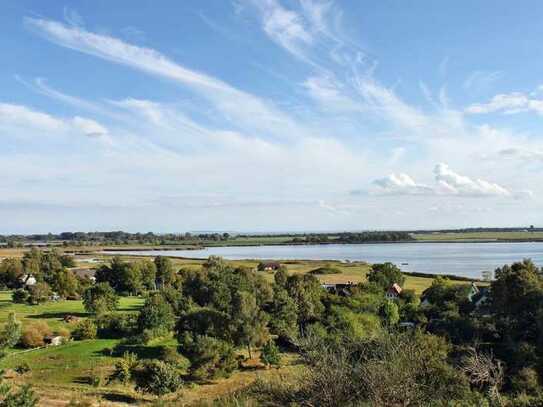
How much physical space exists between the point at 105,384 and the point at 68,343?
8108 millimetres

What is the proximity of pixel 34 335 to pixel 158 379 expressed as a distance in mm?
12025

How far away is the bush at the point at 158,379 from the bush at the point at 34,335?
959 centimetres

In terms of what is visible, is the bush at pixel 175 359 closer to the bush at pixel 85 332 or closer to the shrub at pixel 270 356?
the shrub at pixel 270 356

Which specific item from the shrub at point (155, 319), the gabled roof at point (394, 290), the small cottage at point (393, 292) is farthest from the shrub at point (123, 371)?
the gabled roof at point (394, 290)

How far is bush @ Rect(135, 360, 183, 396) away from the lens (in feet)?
82.5

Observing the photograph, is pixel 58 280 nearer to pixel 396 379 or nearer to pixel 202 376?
pixel 202 376

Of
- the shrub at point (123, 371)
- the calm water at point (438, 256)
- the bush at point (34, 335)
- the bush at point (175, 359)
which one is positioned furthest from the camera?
the calm water at point (438, 256)

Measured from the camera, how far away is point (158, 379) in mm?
25172

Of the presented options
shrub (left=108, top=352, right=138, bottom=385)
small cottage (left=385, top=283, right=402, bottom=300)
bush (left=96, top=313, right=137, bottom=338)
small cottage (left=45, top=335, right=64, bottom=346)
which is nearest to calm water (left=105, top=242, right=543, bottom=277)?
small cottage (left=385, top=283, right=402, bottom=300)

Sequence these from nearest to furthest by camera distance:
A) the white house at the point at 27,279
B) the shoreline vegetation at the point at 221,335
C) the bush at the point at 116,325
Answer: the shoreline vegetation at the point at 221,335
the bush at the point at 116,325
the white house at the point at 27,279

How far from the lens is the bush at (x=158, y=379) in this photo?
25141mm

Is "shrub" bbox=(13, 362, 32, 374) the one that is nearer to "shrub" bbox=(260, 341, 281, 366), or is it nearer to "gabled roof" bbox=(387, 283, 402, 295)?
"shrub" bbox=(260, 341, 281, 366)

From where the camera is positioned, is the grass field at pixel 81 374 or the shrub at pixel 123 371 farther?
the shrub at pixel 123 371

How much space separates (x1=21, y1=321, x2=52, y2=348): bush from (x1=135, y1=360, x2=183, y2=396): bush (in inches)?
378
